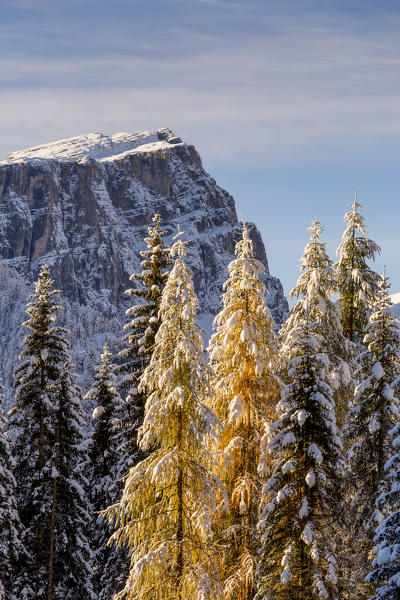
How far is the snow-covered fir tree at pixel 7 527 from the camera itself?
21.3 metres

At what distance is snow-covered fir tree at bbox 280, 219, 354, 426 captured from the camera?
1766 cm

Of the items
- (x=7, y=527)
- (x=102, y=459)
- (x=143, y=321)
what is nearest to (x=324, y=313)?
(x=143, y=321)

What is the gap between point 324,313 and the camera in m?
17.6

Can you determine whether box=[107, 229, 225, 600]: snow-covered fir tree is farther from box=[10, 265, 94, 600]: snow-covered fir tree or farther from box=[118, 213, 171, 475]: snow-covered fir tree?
box=[10, 265, 94, 600]: snow-covered fir tree

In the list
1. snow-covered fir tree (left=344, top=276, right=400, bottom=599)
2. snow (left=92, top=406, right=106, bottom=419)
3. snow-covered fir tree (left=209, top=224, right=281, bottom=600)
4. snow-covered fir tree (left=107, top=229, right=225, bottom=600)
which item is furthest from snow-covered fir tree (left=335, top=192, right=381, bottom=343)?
snow (left=92, top=406, right=106, bottom=419)

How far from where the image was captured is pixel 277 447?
45.0 ft

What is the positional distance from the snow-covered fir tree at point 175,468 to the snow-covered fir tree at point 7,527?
33.5 ft

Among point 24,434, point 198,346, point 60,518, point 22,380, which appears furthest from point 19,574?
point 198,346

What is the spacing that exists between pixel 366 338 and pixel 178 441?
260 inches

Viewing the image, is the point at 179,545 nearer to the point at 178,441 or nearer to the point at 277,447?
the point at 178,441

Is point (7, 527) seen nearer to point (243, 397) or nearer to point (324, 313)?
point (243, 397)

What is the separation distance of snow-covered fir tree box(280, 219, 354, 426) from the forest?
0.15 feet

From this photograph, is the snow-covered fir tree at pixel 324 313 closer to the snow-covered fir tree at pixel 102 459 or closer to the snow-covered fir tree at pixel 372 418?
the snow-covered fir tree at pixel 372 418

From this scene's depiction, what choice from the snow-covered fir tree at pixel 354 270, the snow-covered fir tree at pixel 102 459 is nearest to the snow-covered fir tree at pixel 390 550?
the snow-covered fir tree at pixel 354 270
